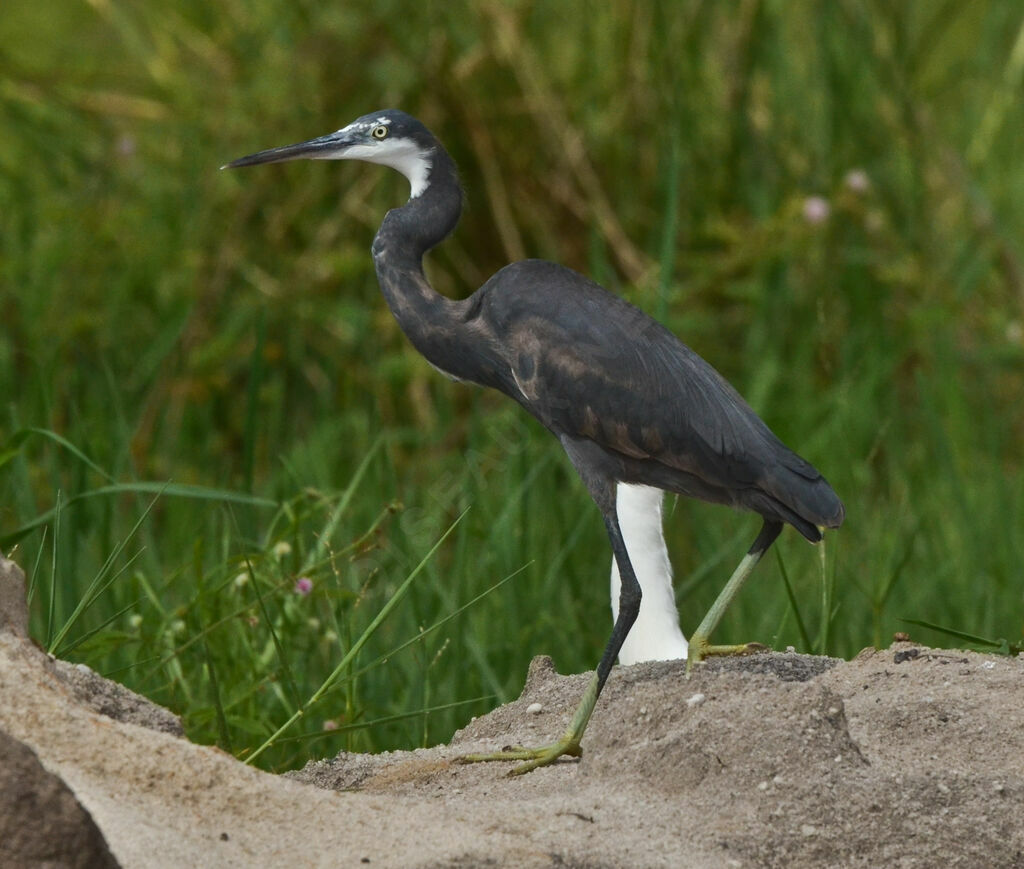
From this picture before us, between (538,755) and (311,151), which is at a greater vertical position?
(311,151)

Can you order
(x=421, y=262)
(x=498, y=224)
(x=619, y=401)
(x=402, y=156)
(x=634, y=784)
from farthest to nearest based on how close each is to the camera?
1. (x=498, y=224)
2. (x=402, y=156)
3. (x=421, y=262)
4. (x=619, y=401)
5. (x=634, y=784)

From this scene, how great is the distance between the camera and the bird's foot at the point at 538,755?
3.03m

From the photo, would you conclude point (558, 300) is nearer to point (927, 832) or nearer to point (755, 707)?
point (755, 707)

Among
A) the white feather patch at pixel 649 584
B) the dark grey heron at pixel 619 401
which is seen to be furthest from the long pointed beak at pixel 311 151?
the white feather patch at pixel 649 584

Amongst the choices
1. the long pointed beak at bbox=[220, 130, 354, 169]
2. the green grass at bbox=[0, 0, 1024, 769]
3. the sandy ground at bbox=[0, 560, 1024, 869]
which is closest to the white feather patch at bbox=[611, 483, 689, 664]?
the sandy ground at bbox=[0, 560, 1024, 869]

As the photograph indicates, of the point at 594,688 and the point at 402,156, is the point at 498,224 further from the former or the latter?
the point at 594,688

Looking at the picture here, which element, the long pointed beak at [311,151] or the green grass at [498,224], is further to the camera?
the green grass at [498,224]

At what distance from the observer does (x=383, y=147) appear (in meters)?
3.73

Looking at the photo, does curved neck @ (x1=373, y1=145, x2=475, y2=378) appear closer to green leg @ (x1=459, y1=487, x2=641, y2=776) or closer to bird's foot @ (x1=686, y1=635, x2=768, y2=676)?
green leg @ (x1=459, y1=487, x2=641, y2=776)

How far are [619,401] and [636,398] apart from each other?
34 mm

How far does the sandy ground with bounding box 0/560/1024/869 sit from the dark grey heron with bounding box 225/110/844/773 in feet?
0.84

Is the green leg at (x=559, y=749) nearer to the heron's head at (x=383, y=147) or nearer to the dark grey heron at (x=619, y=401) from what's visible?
the dark grey heron at (x=619, y=401)

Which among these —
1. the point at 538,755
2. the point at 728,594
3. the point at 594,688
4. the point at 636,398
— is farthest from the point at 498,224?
the point at 538,755

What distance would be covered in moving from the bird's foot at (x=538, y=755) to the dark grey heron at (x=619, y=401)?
0.05 metres
